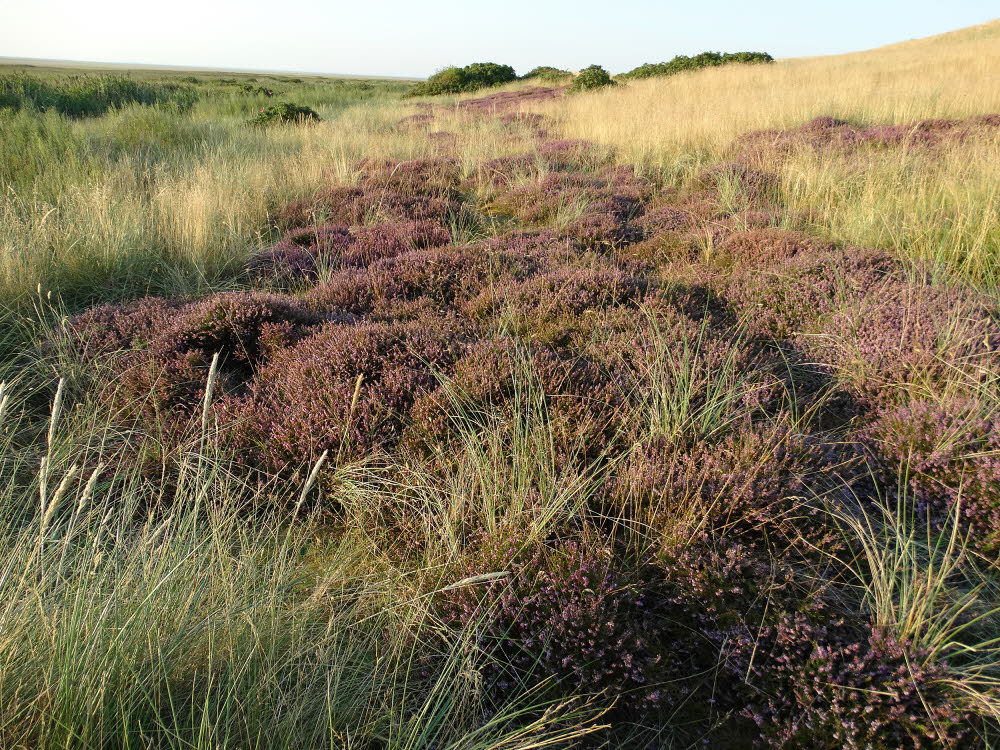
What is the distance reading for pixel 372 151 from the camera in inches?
410

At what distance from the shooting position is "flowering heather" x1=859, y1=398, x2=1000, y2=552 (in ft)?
8.09

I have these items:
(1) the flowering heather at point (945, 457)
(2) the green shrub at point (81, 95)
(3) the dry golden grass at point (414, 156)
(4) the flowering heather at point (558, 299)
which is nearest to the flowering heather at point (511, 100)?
(3) the dry golden grass at point (414, 156)

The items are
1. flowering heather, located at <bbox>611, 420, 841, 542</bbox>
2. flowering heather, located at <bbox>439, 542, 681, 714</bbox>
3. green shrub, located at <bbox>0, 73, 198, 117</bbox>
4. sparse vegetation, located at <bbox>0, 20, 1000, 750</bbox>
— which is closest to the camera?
sparse vegetation, located at <bbox>0, 20, 1000, 750</bbox>

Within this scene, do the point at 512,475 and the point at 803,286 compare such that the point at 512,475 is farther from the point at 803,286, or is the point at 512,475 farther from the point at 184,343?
the point at 803,286

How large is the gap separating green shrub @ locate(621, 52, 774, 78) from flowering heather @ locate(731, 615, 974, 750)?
23479 mm

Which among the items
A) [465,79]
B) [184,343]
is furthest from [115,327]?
[465,79]

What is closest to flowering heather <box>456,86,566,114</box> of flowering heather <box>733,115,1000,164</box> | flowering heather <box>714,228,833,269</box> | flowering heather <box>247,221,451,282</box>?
flowering heather <box>733,115,1000,164</box>

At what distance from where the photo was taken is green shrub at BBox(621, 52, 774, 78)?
22.4m

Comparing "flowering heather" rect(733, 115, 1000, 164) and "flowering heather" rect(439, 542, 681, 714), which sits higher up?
"flowering heather" rect(733, 115, 1000, 164)

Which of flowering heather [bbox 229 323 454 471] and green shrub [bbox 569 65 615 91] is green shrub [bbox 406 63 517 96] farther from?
flowering heather [bbox 229 323 454 471]

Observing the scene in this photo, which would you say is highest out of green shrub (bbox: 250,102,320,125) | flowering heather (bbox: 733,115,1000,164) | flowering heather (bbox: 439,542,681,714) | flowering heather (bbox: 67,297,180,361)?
flowering heather (bbox: 733,115,1000,164)

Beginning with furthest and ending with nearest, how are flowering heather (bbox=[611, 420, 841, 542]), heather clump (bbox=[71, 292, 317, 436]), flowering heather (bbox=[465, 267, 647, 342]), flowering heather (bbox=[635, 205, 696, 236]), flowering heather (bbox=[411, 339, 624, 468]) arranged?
flowering heather (bbox=[635, 205, 696, 236]) → flowering heather (bbox=[465, 267, 647, 342]) → heather clump (bbox=[71, 292, 317, 436]) → flowering heather (bbox=[411, 339, 624, 468]) → flowering heather (bbox=[611, 420, 841, 542])

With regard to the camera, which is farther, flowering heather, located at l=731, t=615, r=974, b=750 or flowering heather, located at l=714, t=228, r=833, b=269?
flowering heather, located at l=714, t=228, r=833, b=269

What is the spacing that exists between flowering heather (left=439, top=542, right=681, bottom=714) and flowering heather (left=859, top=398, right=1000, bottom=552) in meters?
1.22
